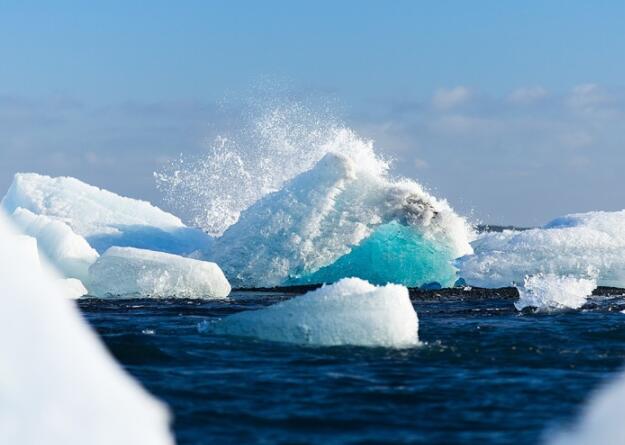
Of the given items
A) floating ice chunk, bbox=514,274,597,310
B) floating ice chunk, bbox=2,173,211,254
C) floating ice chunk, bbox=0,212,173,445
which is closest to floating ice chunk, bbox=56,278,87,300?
floating ice chunk, bbox=2,173,211,254

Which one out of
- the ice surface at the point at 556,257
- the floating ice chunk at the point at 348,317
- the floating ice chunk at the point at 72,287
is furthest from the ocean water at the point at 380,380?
the ice surface at the point at 556,257

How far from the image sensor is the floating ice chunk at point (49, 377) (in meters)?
8.08

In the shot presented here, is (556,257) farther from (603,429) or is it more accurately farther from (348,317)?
(603,429)

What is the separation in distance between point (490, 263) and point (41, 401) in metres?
19.4

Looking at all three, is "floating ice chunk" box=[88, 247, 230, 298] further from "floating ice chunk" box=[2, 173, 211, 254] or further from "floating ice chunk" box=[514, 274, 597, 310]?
"floating ice chunk" box=[514, 274, 597, 310]

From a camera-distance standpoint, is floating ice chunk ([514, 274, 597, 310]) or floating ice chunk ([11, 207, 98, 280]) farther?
floating ice chunk ([11, 207, 98, 280])

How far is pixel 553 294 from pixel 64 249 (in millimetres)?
11618

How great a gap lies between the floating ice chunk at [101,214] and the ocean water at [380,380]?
40.5ft

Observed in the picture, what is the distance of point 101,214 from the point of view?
33.0 m

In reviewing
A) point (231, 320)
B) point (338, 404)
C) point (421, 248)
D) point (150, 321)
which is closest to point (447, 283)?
point (421, 248)

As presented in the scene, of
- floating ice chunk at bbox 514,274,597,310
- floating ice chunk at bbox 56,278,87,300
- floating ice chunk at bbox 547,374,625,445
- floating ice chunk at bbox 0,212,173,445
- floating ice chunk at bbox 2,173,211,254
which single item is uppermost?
floating ice chunk at bbox 2,173,211,254

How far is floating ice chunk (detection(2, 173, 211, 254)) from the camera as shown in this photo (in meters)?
32.2

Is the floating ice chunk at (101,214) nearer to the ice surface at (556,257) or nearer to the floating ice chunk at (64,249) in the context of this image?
the floating ice chunk at (64,249)

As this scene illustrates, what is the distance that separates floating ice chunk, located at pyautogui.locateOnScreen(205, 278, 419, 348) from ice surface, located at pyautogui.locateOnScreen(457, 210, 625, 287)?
35.5 feet
